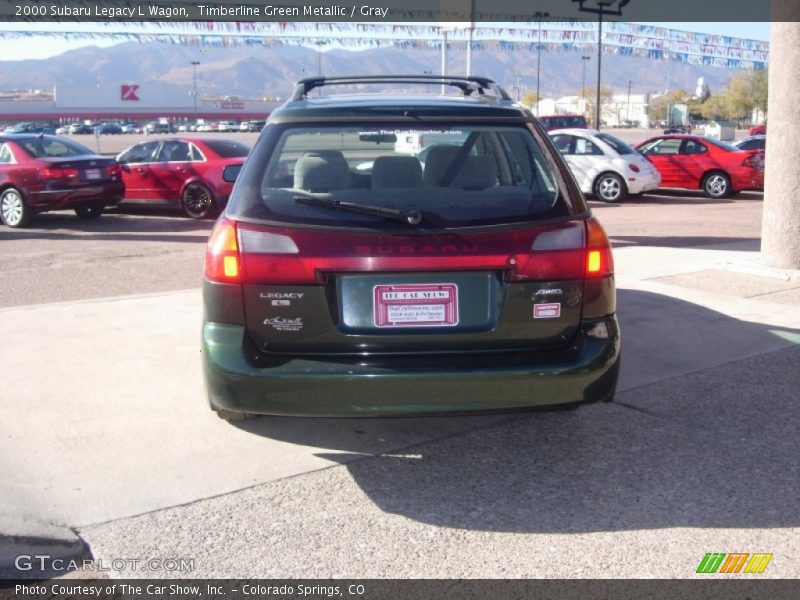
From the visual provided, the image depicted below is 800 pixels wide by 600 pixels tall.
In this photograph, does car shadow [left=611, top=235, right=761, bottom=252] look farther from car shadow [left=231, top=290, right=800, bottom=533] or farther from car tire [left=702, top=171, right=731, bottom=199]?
car tire [left=702, top=171, right=731, bottom=199]

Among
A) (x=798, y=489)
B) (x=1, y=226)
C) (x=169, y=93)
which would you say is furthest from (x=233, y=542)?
(x=169, y=93)

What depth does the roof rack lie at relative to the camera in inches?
190

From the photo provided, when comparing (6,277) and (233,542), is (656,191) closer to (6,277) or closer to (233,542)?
(6,277)

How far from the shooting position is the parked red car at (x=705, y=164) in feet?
62.7

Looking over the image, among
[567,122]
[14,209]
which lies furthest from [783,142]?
[567,122]

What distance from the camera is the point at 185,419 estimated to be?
4.98 meters

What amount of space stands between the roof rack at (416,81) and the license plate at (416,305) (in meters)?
1.34

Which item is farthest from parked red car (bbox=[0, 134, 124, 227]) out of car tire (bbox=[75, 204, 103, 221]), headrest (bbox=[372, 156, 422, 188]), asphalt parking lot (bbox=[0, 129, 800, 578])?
headrest (bbox=[372, 156, 422, 188])

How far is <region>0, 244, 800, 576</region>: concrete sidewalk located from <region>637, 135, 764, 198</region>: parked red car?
12.3 metres

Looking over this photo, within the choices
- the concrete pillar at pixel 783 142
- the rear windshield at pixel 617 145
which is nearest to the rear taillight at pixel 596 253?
the concrete pillar at pixel 783 142

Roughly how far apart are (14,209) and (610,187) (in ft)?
37.2

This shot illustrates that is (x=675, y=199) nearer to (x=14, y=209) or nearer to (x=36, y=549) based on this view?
(x=14, y=209)

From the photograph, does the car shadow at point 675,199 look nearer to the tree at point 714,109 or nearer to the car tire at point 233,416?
the car tire at point 233,416
